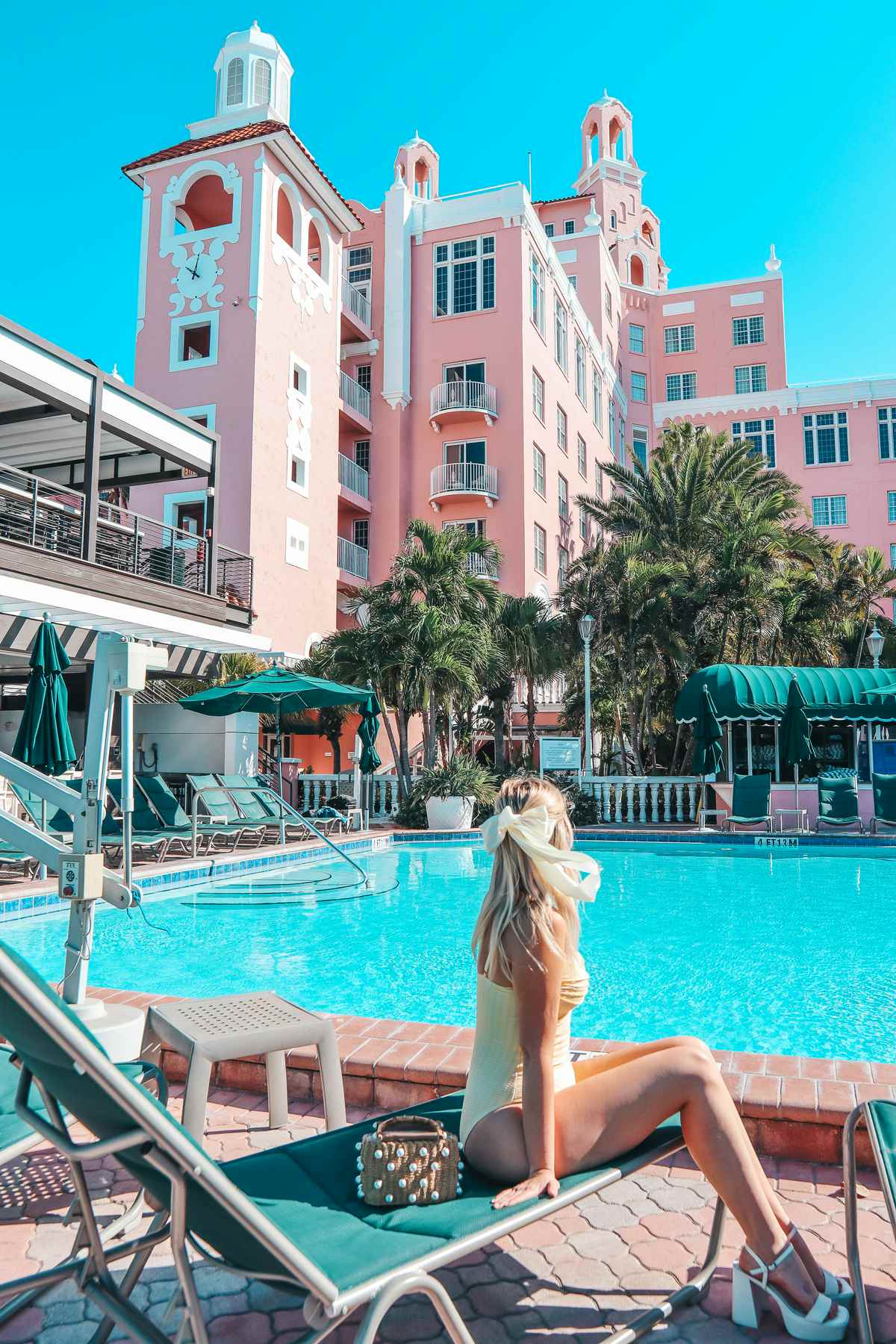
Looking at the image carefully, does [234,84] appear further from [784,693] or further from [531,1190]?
[531,1190]

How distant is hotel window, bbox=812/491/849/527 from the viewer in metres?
39.1

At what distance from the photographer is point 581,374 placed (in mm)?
36312

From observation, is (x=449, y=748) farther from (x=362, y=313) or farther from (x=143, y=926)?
(x=362, y=313)

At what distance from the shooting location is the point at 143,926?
344 inches

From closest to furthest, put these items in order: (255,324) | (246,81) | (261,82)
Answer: (255,324) → (246,81) → (261,82)

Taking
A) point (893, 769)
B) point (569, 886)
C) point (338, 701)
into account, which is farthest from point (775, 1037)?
point (893, 769)

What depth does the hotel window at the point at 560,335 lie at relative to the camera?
32938 millimetres

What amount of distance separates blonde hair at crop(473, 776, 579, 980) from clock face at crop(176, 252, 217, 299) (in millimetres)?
25662

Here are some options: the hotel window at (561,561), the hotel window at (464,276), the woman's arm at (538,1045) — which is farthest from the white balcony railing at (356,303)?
the woman's arm at (538,1045)

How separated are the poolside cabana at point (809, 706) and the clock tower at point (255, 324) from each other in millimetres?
11170

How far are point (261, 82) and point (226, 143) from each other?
152 inches

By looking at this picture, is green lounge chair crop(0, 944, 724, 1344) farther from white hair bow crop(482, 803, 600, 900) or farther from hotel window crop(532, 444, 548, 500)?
hotel window crop(532, 444, 548, 500)

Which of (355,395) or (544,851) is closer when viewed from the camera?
(544,851)

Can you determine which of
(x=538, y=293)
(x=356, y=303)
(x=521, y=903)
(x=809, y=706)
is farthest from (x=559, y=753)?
(x=356, y=303)
